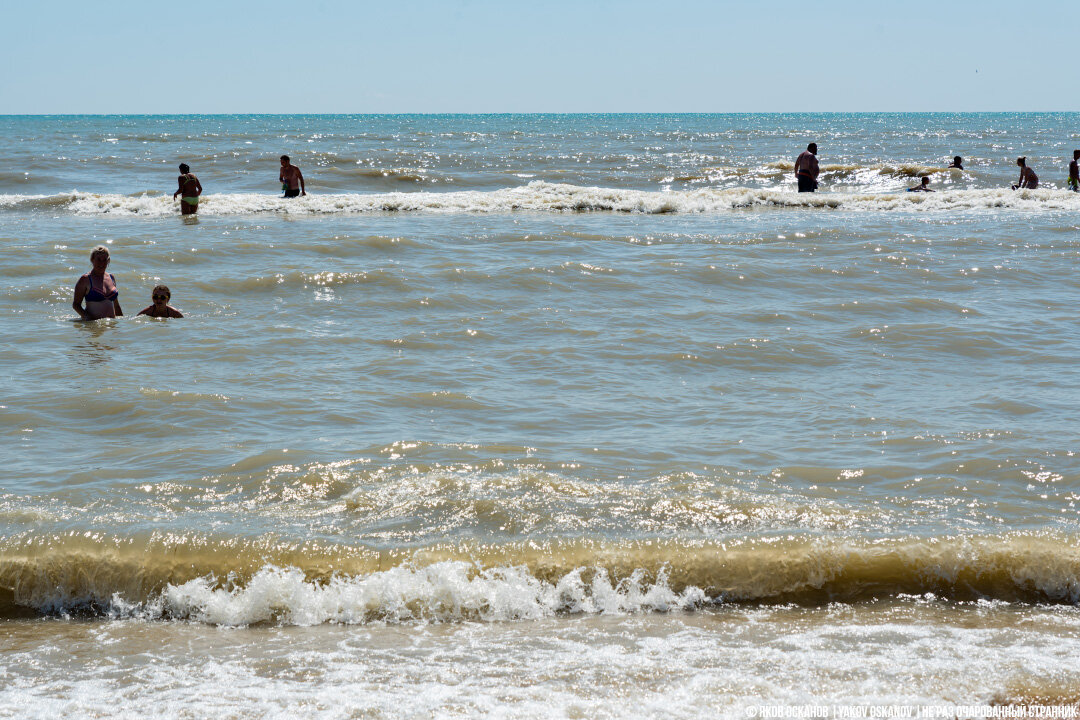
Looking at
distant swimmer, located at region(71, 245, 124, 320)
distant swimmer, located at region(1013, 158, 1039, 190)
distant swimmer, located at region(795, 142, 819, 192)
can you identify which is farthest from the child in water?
distant swimmer, located at region(1013, 158, 1039, 190)

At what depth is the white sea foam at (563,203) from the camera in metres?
20.7

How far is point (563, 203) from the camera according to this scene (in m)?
21.3

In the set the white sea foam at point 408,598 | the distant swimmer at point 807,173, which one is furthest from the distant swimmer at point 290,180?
the white sea foam at point 408,598

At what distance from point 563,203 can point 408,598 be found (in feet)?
56.7

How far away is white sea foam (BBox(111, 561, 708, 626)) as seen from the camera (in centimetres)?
464

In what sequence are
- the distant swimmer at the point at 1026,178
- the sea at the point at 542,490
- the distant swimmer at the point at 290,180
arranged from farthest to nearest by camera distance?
the distant swimmer at the point at 1026,178 < the distant swimmer at the point at 290,180 < the sea at the point at 542,490

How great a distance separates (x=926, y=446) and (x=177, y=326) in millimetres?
7362

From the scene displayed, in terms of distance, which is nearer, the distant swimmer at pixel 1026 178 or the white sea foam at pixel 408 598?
the white sea foam at pixel 408 598

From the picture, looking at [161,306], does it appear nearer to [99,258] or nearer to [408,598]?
[99,258]

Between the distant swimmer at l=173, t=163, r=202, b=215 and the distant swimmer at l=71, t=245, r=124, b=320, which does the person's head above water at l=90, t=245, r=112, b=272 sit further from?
the distant swimmer at l=173, t=163, r=202, b=215

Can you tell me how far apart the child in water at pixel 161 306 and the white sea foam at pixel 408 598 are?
6174 millimetres

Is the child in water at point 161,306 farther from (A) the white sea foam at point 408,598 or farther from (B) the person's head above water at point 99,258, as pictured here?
(A) the white sea foam at point 408,598

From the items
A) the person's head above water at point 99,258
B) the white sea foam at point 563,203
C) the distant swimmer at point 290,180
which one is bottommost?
the person's head above water at point 99,258

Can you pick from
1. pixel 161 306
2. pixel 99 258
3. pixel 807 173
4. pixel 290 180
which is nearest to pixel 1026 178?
pixel 807 173
